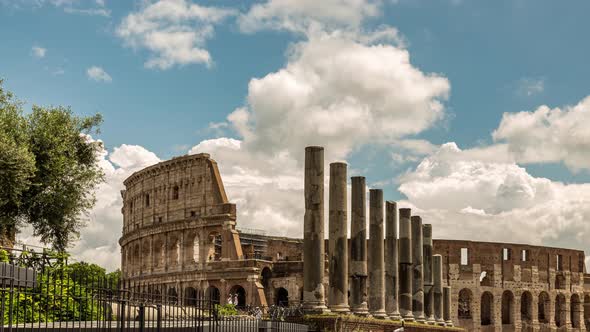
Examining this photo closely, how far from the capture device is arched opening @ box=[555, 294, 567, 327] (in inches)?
2189

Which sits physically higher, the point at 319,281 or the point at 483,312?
the point at 319,281

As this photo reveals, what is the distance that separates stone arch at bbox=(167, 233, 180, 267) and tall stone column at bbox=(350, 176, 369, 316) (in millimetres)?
26141

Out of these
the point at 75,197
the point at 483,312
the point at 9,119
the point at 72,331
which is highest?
the point at 9,119

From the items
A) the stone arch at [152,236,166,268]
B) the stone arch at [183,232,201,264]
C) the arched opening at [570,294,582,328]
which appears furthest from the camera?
the arched opening at [570,294,582,328]

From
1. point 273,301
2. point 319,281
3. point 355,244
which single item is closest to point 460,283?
point 273,301

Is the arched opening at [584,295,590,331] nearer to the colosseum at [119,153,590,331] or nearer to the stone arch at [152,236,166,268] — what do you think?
the colosseum at [119,153,590,331]

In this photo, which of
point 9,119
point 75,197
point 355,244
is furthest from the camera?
point 355,244

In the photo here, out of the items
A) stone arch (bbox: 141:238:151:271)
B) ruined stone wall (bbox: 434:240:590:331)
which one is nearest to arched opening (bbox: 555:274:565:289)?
ruined stone wall (bbox: 434:240:590:331)

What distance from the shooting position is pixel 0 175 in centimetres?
1936

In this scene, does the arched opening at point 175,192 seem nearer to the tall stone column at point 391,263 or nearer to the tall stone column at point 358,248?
the tall stone column at point 391,263

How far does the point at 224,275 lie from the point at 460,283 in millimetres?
16761

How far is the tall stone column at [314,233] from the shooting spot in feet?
69.0

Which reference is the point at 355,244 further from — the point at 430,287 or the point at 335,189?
the point at 430,287

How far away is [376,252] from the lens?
26.9 m
